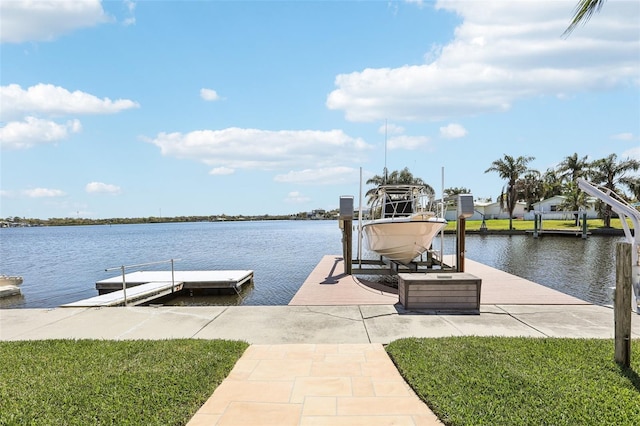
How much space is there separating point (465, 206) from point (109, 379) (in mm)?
9651

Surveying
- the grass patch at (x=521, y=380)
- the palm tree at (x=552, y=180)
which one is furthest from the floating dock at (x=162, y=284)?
the palm tree at (x=552, y=180)

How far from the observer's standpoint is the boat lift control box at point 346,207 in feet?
37.6

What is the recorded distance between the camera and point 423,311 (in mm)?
7105

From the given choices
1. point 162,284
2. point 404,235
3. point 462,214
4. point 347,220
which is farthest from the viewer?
point 162,284

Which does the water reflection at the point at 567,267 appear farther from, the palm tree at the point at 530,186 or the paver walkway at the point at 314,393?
the palm tree at the point at 530,186

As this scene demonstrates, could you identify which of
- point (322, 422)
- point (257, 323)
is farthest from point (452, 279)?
point (322, 422)

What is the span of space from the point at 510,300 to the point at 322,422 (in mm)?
6417

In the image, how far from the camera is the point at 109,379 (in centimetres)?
397

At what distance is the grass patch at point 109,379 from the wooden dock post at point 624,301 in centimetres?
430

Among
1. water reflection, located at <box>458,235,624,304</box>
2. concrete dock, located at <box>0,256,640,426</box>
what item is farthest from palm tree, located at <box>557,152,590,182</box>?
concrete dock, located at <box>0,256,640,426</box>

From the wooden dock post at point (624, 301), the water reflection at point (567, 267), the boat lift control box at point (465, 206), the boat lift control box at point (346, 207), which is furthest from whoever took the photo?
the water reflection at point (567, 267)

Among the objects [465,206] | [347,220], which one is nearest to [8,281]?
[347,220]

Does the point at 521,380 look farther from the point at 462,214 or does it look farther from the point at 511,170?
the point at 511,170

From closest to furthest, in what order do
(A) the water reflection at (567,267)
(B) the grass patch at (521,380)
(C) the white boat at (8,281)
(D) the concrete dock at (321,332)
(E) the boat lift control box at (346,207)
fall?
(B) the grass patch at (521,380)
(D) the concrete dock at (321,332)
(E) the boat lift control box at (346,207)
(A) the water reflection at (567,267)
(C) the white boat at (8,281)
